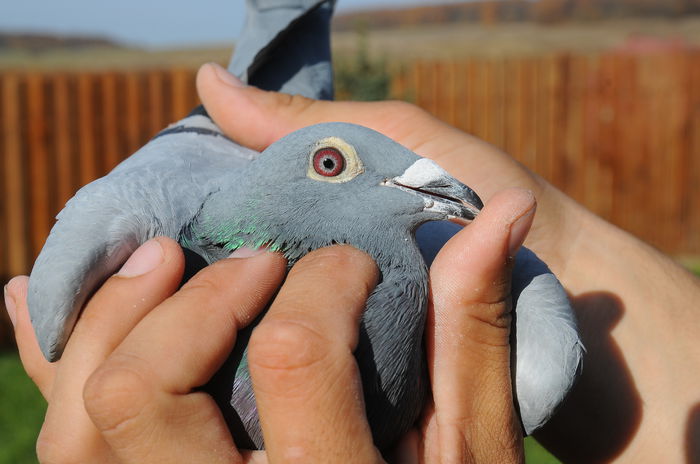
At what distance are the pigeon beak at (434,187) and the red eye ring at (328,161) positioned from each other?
5.9 inches

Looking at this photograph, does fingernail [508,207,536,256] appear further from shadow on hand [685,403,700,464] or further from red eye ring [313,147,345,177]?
shadow on hand [685,403,700,464]

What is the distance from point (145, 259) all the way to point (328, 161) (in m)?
0.57

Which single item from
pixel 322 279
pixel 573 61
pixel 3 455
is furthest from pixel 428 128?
pixel 573 61

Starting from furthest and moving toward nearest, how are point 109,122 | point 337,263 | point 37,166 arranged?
point 109,122 → point 37,166 → point 337,263

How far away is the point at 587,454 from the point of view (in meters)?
2.96

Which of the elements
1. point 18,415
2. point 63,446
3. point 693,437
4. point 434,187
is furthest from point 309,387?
point 18,415

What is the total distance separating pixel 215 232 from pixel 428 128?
1.46m

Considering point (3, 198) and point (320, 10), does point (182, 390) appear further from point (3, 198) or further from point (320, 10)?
point (3, 198)

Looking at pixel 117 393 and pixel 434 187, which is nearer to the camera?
pixel 117 393

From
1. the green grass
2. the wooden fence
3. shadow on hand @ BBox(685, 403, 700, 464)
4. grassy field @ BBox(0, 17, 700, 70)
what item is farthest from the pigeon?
grassy field @ BBox(0, 17, 700, 70)

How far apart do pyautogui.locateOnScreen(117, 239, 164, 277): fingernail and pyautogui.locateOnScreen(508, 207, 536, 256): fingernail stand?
0.97m

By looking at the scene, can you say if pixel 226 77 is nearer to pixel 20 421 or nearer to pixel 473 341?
pixel 473 341

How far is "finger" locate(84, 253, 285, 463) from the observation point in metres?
1.77

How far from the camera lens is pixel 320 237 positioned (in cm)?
202
